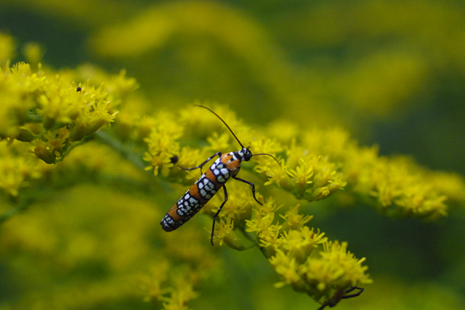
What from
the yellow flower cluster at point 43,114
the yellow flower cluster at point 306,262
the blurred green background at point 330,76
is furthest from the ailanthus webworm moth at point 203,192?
the blurred green background at point 330,76

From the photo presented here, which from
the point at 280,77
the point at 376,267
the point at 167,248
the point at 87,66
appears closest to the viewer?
the point at 167,248

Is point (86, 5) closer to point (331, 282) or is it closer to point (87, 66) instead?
point (87, 66)

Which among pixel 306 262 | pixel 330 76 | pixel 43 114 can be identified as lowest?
pixel 306 262

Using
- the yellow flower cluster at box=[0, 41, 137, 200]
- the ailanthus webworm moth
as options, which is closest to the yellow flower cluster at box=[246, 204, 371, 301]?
the ailanthus webworm moth

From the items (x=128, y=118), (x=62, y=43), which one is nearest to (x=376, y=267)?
(x=128, y=118)

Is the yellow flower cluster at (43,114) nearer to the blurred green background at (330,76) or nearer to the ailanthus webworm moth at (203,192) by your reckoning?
the ailanthus webworm moth at (203,192)

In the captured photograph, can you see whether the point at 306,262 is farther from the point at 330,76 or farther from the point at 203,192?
the point at 330,76

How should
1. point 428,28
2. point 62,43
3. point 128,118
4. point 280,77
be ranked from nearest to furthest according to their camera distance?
point 128,118 → point 280,77 → point 428,28 → point 62,43

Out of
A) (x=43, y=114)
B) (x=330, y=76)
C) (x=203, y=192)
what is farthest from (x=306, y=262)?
(x=330, y=76)
